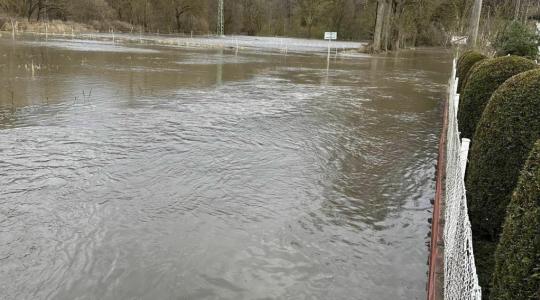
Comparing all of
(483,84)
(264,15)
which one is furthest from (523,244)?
(264,15)

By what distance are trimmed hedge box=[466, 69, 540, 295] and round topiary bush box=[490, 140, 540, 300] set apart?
160 centimetres

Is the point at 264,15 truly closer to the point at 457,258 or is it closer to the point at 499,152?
the point at 499,152

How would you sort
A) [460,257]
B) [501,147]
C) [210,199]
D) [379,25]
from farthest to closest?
1. [379,25]
2. [210,199]
3. [501,147]
4. [460,257]

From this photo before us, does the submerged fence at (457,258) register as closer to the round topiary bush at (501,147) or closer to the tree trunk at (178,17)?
the round topiary bush at (501,147)

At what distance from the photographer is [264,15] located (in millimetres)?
95250

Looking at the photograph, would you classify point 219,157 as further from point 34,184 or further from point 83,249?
point 83,249

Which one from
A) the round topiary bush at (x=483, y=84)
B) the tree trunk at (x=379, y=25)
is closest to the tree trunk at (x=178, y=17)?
the tree trunk at (x=379, y=25)

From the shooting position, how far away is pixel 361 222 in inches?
247

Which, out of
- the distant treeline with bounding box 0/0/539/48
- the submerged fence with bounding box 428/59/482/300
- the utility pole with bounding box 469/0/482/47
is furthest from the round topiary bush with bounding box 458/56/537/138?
the distant treeline with bounding box 0/0/539/48

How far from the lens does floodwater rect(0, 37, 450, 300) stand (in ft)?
16.0

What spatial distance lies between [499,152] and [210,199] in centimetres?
379

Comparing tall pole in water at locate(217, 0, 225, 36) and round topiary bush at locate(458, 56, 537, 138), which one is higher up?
tall pole in water at locate(217, 0, 225, 36)

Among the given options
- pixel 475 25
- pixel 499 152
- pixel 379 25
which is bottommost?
pixel 499 152

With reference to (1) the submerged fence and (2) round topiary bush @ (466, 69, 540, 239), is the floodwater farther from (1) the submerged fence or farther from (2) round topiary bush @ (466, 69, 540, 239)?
(2) round topiary bush @ (466, 69, 540, 239)
